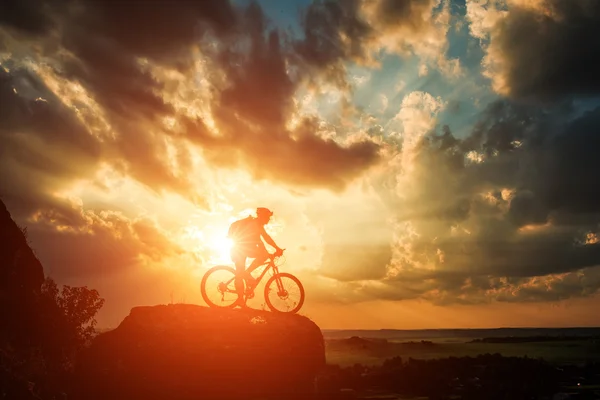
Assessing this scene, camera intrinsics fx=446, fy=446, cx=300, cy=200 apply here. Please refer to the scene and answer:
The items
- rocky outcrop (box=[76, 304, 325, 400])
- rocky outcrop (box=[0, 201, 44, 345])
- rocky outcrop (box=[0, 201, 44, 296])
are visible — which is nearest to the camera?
rocky outcrop (box=[76, 304, 325, 400])

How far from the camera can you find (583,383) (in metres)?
68.8

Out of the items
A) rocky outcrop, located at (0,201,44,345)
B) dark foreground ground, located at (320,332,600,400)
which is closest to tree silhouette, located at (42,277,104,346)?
rocky outcrop, located at (0,201,44,345)

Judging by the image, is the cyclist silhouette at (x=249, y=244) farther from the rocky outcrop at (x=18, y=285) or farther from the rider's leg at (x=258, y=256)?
the rocky outcrop at (x=18, y=285)

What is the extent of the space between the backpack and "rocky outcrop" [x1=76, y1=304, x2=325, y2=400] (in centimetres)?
329

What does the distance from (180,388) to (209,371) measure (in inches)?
45.1

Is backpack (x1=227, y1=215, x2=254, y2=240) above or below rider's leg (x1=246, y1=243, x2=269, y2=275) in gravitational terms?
above

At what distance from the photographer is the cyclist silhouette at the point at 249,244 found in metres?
Result: 18.4

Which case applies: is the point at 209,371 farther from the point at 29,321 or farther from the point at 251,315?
the point at 29,321

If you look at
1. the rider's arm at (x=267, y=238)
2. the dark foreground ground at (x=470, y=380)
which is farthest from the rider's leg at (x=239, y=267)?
the dark foreground ground at (x=470, y=380)

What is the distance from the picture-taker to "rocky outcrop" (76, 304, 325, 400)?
51.3ft

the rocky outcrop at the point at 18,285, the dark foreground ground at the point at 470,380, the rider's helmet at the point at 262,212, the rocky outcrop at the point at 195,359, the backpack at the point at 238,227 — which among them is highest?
the rider's helmet at the point at 262,212

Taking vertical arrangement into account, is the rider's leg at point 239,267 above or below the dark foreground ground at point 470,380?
above

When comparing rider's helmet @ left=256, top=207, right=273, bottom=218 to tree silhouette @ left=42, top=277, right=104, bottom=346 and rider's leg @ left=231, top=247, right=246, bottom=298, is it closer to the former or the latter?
rider's leg @ left=231, top=247, right=246, bottom=298

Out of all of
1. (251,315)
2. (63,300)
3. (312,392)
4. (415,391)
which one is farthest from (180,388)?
(415,391)
